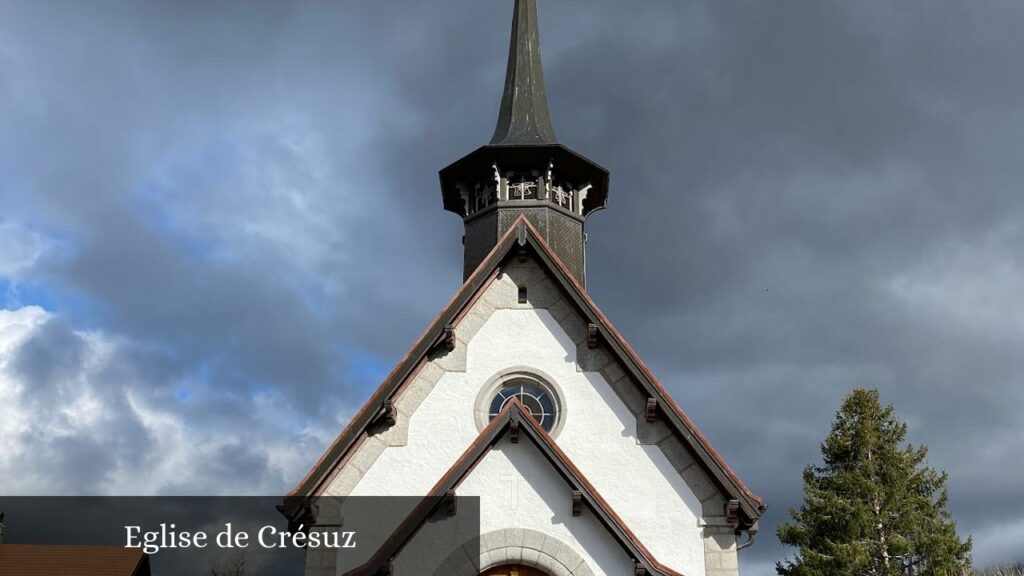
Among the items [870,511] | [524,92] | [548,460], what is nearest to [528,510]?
Result: [548,460]

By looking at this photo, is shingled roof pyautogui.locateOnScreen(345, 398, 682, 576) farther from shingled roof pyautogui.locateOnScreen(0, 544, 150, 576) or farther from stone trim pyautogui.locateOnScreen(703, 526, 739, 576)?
shingled roof pyautogui.locateOnScreen(0, 544, 150, 576)

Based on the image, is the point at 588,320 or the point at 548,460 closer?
the point at 548,460

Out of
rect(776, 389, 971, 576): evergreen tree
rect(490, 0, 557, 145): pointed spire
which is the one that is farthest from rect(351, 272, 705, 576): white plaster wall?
rect(776, 389, 971, 576): evergreen tree

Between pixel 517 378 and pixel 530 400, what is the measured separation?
0.48m

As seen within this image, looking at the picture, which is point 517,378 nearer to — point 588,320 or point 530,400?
point 530,400

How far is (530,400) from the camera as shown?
1647 cm

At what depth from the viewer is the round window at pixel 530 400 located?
1625cm

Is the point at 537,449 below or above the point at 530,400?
below

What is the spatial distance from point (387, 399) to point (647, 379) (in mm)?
4663

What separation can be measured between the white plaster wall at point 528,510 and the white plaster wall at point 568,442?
1007mm

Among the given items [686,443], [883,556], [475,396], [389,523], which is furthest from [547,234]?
[883,556]

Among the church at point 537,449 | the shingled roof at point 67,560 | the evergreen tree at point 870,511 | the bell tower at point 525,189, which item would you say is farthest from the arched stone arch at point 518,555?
the shingled roof at point 67,560

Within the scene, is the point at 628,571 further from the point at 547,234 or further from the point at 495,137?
the point at 495,137

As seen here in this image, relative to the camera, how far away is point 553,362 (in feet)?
54.5
